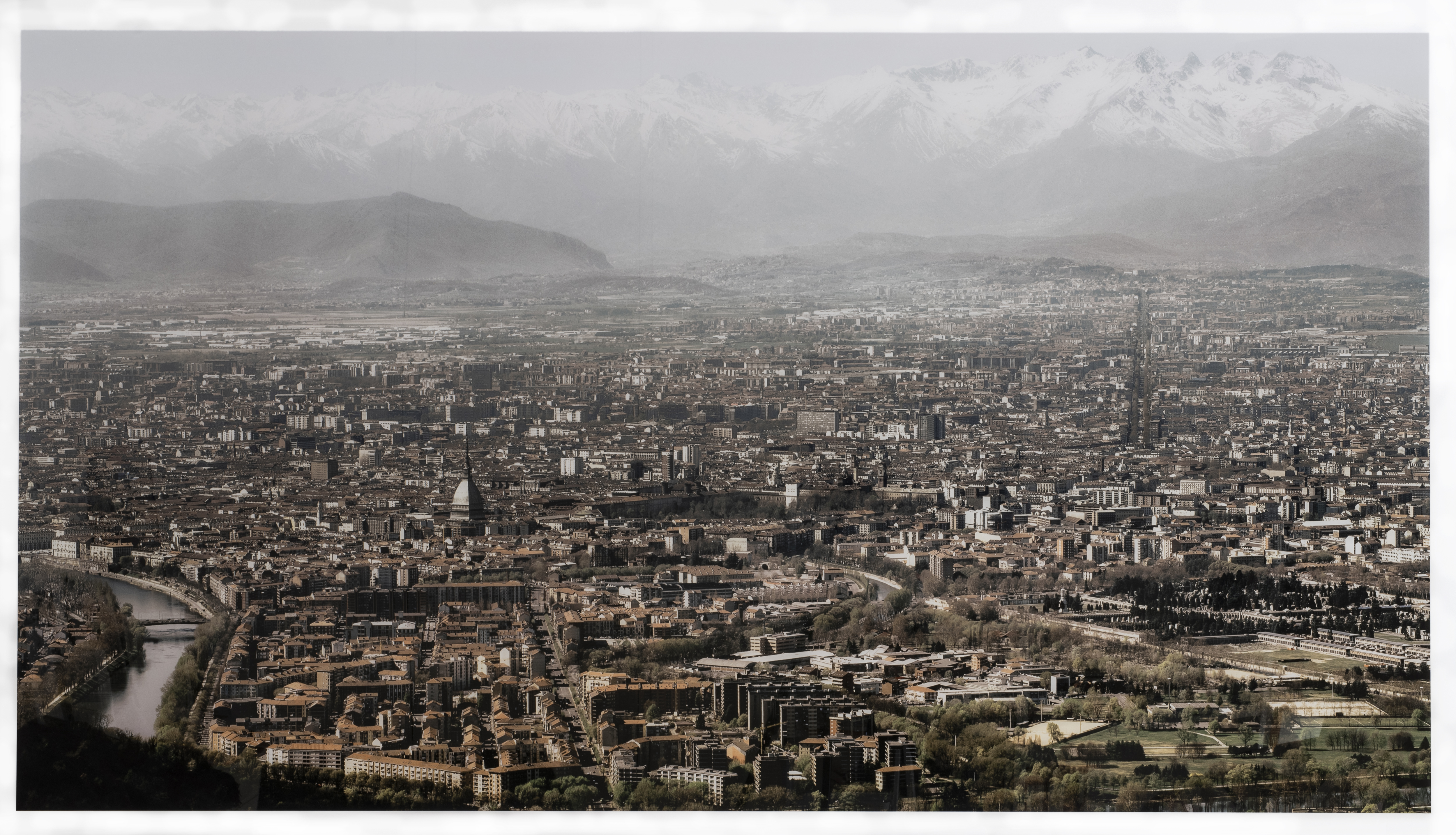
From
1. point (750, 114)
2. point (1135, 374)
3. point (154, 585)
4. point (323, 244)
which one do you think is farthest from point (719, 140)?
point (154, 585)

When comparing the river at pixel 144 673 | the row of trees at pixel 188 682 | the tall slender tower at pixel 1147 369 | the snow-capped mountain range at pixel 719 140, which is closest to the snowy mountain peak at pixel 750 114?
the snow-capped mountain range at pixel 719 140

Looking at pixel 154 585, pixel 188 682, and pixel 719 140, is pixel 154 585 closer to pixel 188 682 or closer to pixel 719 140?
pixel 188 682

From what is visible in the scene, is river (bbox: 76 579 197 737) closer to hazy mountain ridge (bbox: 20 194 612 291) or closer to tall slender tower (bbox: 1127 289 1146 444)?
hazy mountain ridge (bbox: 20 194 612 291)

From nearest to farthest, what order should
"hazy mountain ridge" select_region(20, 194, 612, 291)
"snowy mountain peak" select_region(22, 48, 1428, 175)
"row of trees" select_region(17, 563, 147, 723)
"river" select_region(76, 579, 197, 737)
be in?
"river" select_region(76, 579, 197, 737)
"row of trees" select_region(17, 563, 147, 723)
"snowy mountain peak" select_region(22, 48, 1428, 175)
"hazy mountain ridge" select_region(20, 194, 612, 291)

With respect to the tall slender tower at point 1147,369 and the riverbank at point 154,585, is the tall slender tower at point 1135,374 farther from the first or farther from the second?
the riverbank at point 154,585

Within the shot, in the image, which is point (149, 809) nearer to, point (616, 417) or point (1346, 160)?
point (616, 417)

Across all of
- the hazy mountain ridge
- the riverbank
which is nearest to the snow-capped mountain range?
the hazy mountain ridge
